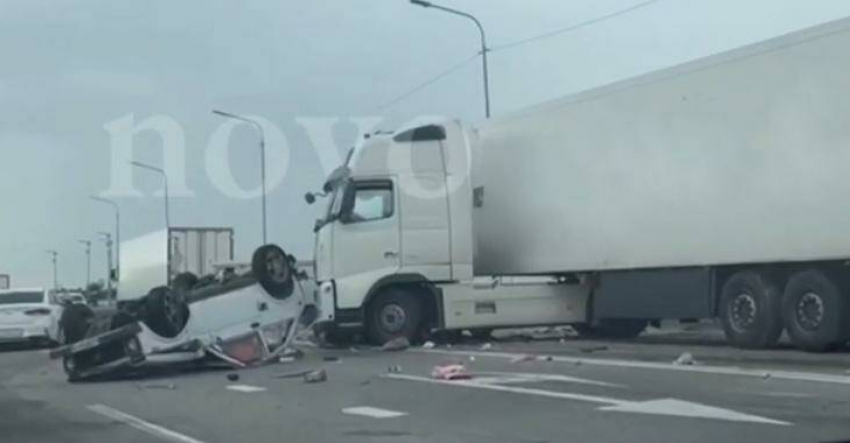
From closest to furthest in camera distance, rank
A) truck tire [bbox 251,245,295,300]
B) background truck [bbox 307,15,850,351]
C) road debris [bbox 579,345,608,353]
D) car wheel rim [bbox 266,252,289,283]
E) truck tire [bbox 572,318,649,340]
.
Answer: background truck [bbox 307,15,850,351] < truck tire [bbox 251,245,295,300] < car wheel rim [bbox 266,252,289,283] < road debris [bbox 579,345,608,353] < truck tire [bbox 572,318,649,340]

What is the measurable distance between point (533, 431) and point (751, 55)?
341 inches

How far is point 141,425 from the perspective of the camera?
12539 mm

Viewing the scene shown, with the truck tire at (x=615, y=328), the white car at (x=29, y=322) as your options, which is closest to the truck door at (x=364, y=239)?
the truck tire at (x=615, y=328)

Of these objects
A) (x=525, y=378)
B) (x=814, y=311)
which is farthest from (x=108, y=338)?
(x=814, y=311)

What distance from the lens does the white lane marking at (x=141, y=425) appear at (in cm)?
1135

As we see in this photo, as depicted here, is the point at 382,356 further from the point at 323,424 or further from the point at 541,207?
the point at 323,424

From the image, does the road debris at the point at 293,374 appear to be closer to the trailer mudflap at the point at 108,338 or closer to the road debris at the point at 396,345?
the trailer mudflap at the point at 108,338

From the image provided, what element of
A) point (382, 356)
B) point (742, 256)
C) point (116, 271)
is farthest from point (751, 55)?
point (116, 271)

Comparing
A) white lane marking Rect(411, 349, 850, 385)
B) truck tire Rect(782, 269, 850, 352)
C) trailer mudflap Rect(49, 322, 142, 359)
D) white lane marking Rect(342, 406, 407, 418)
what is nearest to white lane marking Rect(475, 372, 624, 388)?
white lane marking Rect(411, 349, 850, 385)

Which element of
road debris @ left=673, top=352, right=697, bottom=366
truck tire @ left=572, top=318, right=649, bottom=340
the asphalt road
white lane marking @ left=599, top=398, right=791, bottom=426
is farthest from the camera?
truck tire @ left=572, top=318, right=649, bottom=340

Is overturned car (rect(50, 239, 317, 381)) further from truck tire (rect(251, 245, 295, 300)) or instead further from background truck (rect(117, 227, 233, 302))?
background truck (rect(117, 227, 233, 302))

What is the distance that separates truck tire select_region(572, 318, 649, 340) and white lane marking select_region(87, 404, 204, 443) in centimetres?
1097

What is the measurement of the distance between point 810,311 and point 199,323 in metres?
8.77

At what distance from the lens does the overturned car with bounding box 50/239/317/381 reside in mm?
18531
